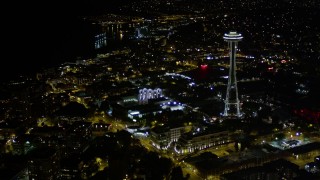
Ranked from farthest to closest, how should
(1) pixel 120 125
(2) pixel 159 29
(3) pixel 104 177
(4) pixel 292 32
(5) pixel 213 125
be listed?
1. (2) pixel 159 29
2. (4) pixel 292 32
3. (1) pixel 120 125
4. (5) pixel 213 125
5. (3) pixel 104 177

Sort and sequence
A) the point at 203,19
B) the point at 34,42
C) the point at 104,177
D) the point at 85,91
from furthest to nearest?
the point at 203,19, the point at 34,42, the point at 85,91, the point at 104,177

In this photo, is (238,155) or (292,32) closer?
(238,155)

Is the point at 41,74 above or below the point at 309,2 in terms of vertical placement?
below

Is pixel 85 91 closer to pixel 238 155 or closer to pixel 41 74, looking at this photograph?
pixel 41 74

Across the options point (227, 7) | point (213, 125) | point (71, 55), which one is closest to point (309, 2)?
point (227, 7)

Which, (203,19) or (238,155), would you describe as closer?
(238,155)

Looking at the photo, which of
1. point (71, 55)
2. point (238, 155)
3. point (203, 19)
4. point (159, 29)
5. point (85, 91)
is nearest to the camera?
point (238, 155)

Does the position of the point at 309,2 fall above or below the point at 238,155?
above

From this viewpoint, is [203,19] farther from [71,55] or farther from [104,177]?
[104,177]

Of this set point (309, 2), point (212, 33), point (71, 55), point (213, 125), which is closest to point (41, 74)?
point (71, 55)
